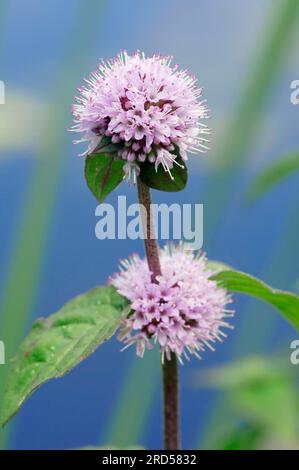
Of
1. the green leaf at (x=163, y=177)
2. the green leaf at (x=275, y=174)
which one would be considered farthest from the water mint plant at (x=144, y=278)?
the green leaf at (x=275, y=174)

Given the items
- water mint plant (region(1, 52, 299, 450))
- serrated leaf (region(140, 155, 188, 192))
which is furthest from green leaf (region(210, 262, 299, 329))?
serrated leaf (region(140, 155, 188, 192))

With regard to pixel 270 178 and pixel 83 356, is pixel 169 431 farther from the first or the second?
pixel 270 178

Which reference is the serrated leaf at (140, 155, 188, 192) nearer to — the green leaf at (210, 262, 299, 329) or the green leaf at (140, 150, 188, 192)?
the green leaf at (140, 150, 188, 192)

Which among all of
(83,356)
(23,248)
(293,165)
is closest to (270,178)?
(293,165)

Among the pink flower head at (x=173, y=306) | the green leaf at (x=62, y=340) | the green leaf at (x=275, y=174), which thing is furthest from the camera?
the green leaf at (x=275, y=174)

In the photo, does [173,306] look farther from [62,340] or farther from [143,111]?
[143,111]

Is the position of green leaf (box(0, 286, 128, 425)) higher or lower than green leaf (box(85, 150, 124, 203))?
lower

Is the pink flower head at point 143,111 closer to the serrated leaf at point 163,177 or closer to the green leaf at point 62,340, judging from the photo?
the serrated leaf at point 163,177
